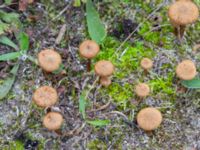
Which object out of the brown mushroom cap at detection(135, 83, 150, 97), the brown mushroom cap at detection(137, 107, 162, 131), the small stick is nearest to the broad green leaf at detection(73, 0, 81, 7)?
the small stick

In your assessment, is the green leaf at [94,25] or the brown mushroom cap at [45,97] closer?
the brown mushroom cap at [45,97]

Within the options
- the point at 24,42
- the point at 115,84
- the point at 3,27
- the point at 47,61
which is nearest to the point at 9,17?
the point at 3,27

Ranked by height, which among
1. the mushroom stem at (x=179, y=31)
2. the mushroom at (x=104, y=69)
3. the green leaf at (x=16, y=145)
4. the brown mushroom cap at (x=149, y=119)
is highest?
the mushroom stem at (x=179, y=31)

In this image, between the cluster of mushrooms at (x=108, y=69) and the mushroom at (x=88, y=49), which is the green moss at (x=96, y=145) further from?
the mushroom at (x=88, y=49)

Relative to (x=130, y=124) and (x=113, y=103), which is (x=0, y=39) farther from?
(x=130, y=124)

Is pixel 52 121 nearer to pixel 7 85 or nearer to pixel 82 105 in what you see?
pixel 82 105

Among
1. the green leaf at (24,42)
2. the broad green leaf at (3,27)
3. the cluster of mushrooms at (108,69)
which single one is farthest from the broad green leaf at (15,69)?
the cluster of mushrooms at (108,69)

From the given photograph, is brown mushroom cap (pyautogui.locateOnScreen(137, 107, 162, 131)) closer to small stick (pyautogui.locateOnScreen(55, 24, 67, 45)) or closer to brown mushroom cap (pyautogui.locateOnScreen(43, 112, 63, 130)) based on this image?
brown mushroom cap (pyautogui.locateOnScreen(43, 112, 63, 130))
